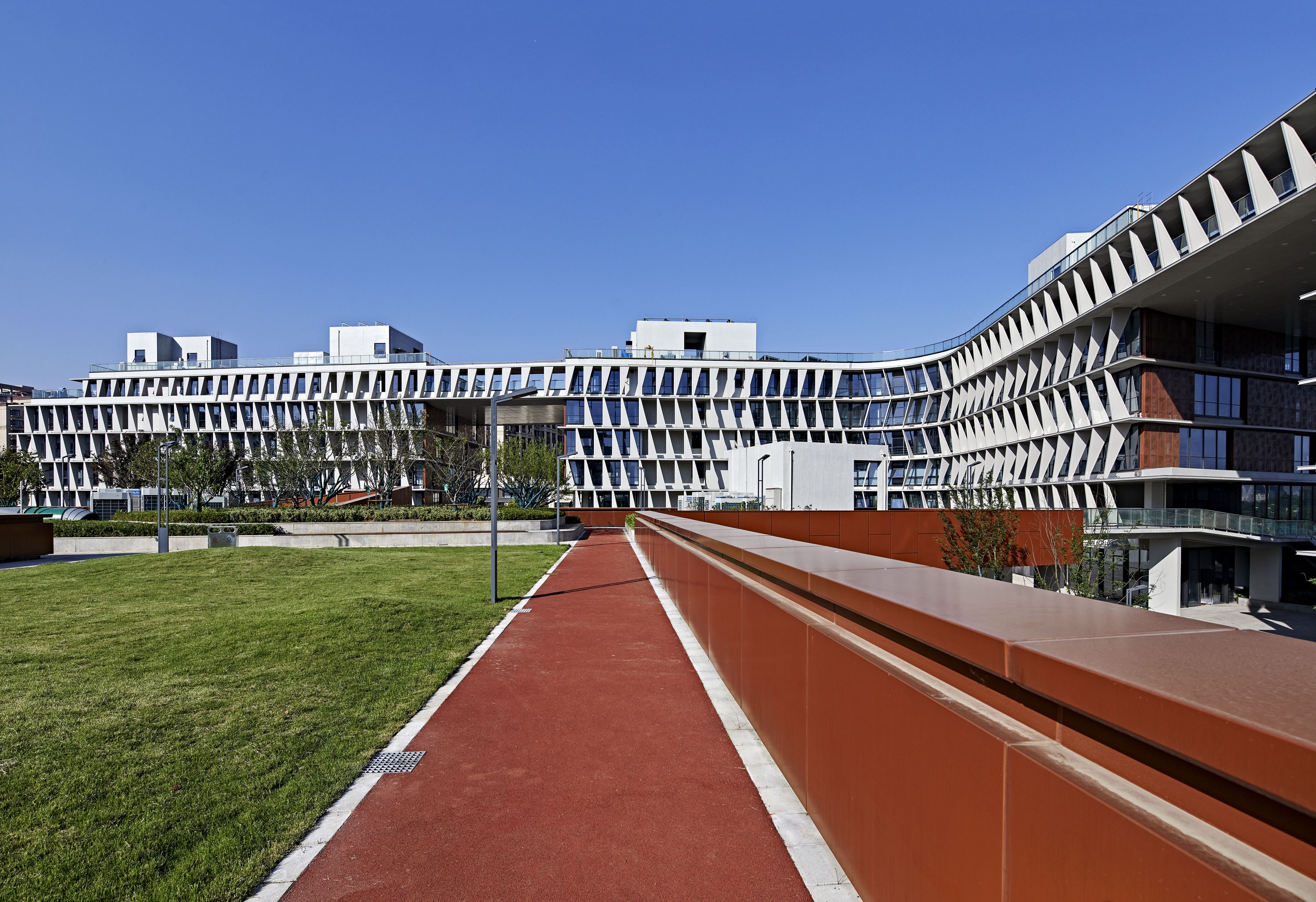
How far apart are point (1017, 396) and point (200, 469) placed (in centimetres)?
5437

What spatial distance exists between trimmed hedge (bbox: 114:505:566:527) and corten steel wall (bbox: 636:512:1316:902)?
110ft

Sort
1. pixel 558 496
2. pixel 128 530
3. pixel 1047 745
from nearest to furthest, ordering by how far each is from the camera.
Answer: pixel 1047 745
pixel 128 530
pixel 558 496

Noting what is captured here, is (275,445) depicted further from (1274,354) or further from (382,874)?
(1274,354)

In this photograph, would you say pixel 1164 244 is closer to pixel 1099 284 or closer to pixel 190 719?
pixel 1099 284

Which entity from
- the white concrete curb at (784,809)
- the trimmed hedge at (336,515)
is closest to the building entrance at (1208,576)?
the trimmed hedge at (336,515)

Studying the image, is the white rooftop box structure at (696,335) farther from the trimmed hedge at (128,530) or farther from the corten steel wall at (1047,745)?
the corten steel wall at (1047,745)

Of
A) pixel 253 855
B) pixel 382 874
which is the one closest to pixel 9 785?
pixel 253 855

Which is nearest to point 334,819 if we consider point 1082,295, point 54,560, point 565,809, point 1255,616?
point 565,809

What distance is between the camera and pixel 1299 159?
24891 millimetres

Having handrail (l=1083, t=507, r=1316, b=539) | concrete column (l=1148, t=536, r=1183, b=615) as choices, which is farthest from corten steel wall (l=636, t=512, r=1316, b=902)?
concrete column (l=1148, t=536, r=1183, b=615)

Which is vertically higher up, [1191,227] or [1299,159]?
[1299,159]

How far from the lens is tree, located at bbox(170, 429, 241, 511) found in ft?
152

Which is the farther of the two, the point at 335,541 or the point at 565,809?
the point at 335,541

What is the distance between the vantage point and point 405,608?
39.9 ft
